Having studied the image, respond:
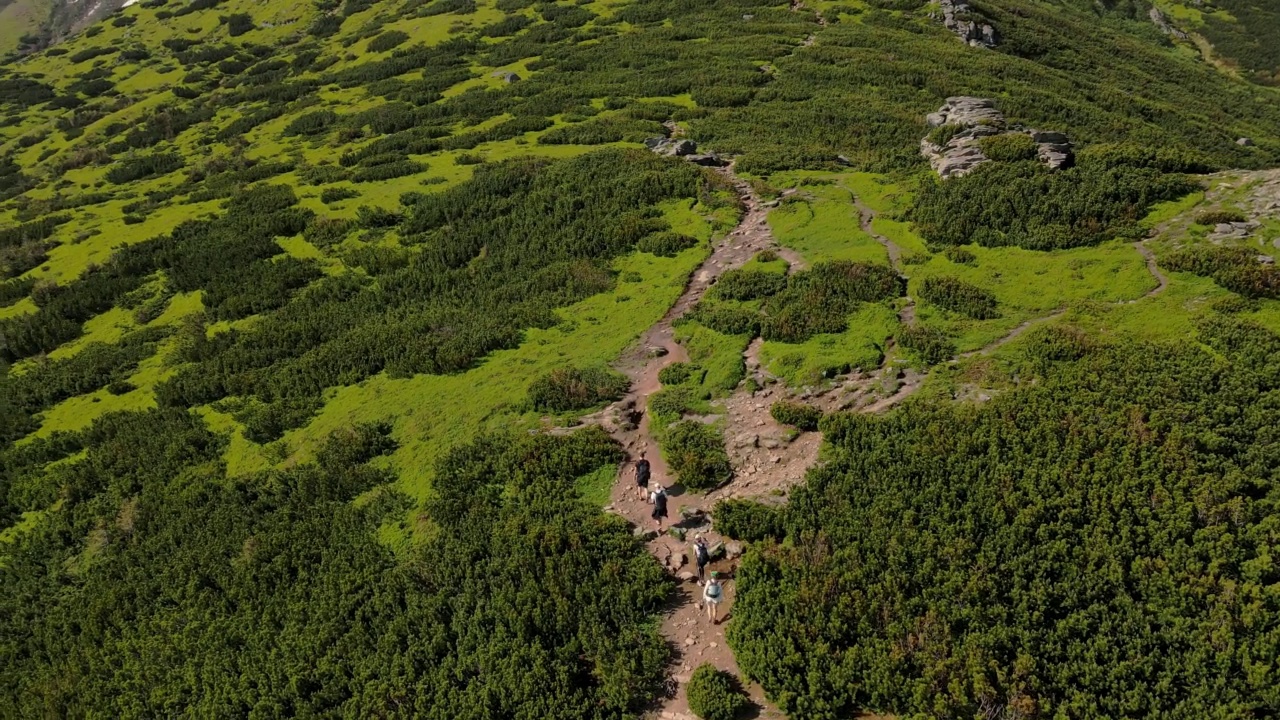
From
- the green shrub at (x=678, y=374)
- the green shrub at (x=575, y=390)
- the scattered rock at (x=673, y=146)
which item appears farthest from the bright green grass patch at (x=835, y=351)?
the scattered rock at (x=673, y=146)

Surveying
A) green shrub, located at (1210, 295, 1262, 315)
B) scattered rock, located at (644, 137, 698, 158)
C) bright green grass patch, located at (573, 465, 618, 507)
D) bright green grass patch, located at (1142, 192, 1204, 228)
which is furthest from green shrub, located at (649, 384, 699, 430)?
scattered rock, located at (644, 137, 698, 158)

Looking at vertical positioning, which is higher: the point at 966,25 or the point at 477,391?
the point at 966,25

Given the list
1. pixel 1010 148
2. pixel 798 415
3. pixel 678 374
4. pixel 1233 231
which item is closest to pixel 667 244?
pixel 678 374

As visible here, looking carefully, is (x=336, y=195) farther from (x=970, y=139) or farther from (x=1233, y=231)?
(x=1233, y=231)

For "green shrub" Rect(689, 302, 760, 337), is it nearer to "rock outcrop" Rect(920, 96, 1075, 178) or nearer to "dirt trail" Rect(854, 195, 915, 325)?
"dirt trail" Rect(854, 195, 915, 325)

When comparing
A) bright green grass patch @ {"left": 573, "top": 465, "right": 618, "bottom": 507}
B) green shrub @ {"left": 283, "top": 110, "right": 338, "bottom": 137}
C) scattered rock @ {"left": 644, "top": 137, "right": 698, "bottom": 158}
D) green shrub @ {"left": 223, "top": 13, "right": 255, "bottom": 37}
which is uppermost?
green shrub @ {"left": 223, "top": 13, "right": 255, "bottom": 37}

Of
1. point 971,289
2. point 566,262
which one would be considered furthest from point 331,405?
point 971,289
